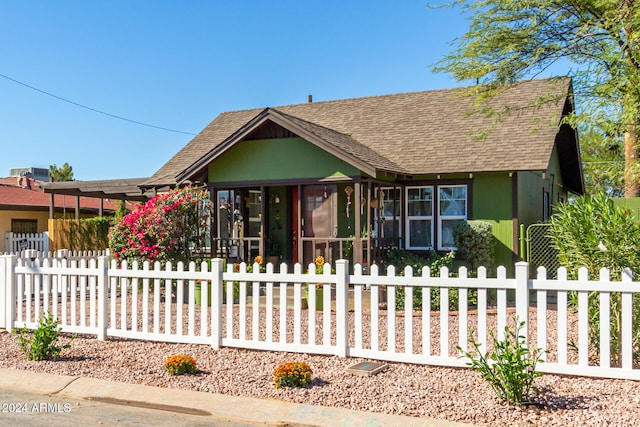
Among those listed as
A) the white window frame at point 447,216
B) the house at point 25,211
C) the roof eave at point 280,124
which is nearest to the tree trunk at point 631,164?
the white window frame at point 447,216

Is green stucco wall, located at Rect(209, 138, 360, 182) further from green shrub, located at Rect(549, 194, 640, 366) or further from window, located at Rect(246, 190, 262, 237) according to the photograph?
green shrub, located at Rect(549, 194, 640, 366)

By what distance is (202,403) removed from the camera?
205 inches

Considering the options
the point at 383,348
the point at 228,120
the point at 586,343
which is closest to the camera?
the point at 586,343

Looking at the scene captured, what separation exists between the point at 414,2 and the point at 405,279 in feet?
28.0

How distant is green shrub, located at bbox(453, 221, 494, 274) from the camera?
40.1ft

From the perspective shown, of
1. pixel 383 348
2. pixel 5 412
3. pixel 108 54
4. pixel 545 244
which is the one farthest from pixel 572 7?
pixel 108 54

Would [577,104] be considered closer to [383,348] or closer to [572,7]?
[572,7]

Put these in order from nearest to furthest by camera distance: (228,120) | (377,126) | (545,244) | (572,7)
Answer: (572,7)
(545,244)
(377,126)
(228,120)

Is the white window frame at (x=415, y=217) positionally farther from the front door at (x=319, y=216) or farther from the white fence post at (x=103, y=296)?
the white fence post at (x=103, y=296)

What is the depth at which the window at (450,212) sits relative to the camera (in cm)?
1333

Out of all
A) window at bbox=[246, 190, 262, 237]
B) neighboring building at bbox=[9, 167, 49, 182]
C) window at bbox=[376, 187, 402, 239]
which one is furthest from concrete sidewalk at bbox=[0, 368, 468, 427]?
neighboring building at bbox=[9, 167, 49, 182]

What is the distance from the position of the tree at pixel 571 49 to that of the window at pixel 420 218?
9.34 ft

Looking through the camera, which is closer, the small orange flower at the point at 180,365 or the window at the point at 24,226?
the small orange flower at the point at 180,365

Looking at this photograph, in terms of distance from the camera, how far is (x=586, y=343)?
219 inches
